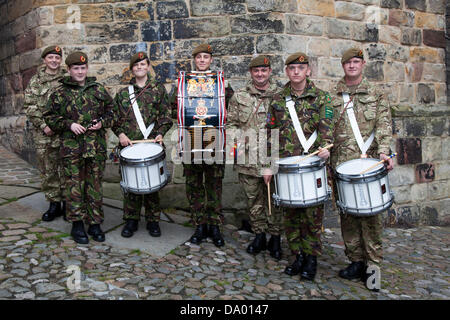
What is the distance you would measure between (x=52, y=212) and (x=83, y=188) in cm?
68

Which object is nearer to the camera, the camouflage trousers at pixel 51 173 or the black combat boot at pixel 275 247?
the black combat boot at pixel 275 247

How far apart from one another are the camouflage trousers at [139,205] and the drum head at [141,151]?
0.59 metres

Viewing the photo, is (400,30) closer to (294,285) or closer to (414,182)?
(414,182)

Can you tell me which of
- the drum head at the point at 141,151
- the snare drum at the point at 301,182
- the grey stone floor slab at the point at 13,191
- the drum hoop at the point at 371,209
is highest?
the drum head at the point at 141,151

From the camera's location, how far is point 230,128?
4207 millimetres

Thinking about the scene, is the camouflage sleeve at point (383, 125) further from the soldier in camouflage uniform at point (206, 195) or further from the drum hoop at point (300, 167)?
the soldier in camouflage uniform at point (206, 195)

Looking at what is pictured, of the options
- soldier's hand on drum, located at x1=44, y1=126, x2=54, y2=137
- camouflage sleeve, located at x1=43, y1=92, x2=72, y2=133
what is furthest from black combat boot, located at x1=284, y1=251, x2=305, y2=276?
soldier's hand on drum, located at x1=44, y1=126, x2=54, y2=137

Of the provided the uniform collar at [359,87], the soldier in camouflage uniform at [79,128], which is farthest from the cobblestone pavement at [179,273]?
the uniform collar at [359,87]

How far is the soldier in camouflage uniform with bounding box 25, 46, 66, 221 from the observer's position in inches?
189

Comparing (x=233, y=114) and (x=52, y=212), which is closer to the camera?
(x=233, y=114)

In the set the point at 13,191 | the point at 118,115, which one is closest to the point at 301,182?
the point at 118,115

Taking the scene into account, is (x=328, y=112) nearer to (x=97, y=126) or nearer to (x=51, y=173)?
(x=97, y=126)

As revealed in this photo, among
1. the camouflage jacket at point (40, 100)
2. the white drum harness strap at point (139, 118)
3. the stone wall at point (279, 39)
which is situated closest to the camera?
the white drum harness strap at point (139, 118)

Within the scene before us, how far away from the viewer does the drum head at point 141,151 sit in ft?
13.1
